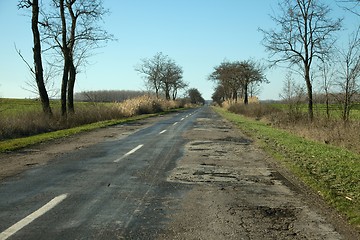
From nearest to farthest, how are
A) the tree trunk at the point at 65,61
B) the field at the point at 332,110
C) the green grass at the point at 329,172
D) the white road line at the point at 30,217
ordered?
the white road line at the point at 30,217 → the green grass at the point at 329,172 → the field at the point at 332,110 → the tree trunk at the point at 65,61

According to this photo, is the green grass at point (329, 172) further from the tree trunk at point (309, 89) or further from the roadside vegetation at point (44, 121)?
the tree trunk at point (309, 89)

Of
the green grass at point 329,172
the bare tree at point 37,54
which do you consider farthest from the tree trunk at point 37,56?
the green grass at point 329,172

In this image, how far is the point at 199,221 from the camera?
5.18 meters

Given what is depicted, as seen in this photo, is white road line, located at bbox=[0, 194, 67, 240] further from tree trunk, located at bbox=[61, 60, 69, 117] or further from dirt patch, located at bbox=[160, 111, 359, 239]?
tree trunk, located at bbox=[61, 60, 69, 117]

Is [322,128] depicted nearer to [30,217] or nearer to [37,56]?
[30,217]

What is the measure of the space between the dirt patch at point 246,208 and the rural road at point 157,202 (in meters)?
0.01

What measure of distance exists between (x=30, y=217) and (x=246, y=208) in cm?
338

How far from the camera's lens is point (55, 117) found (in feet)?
76.4

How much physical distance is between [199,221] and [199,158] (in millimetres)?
5891

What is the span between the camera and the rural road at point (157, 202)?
4738mm

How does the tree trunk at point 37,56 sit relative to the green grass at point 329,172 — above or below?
above

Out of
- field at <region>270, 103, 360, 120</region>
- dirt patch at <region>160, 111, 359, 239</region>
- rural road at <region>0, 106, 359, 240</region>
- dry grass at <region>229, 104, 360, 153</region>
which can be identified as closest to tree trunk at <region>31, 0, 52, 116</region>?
rural road at <region>0, 106, 359, 240</region>

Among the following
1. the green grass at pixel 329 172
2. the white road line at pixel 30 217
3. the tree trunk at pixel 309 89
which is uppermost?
the tree trunk at pixel 309 89

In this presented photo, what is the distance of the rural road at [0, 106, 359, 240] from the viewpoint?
15.5ft
